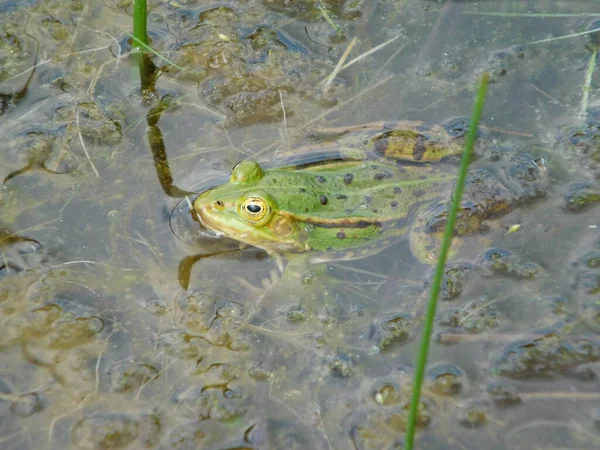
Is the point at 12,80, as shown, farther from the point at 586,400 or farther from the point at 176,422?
the point at 586,400

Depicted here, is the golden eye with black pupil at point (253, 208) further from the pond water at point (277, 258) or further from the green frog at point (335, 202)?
the pond water at point (277, 258)

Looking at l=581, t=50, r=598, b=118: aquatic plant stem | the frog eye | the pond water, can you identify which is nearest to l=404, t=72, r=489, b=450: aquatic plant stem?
the pond water

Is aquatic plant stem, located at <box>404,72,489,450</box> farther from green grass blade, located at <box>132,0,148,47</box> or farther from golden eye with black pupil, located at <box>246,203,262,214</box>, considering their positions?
green grass blade, located at <box>132,0,148,47</box>

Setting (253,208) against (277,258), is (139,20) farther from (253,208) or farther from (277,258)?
(277,258)

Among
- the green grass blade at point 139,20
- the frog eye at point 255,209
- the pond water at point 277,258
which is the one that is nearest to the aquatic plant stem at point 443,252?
the pond water at point 277,258

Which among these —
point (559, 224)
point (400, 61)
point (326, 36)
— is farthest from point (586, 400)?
point (326, 36)
